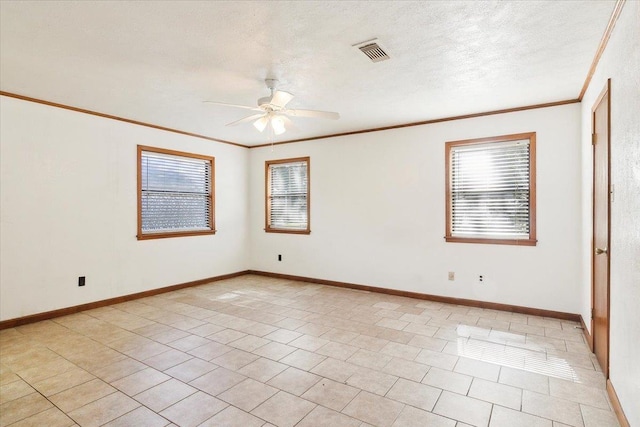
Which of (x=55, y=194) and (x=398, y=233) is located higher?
(x=55, y=194)

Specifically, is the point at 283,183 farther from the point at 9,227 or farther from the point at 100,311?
the point at 9,227

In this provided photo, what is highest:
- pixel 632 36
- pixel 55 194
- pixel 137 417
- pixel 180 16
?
pixel 180 16

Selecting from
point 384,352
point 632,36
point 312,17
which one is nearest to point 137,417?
point 384,352

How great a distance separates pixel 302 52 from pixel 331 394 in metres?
2.56

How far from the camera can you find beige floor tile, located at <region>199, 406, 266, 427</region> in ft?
6.89

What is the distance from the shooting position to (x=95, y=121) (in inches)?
178

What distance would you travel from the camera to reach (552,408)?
7.42 ft

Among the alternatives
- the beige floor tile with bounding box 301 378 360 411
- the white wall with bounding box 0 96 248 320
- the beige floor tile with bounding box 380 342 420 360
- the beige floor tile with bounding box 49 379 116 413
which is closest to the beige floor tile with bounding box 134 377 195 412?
the beige floor tile with bounding box 49 379 116 413

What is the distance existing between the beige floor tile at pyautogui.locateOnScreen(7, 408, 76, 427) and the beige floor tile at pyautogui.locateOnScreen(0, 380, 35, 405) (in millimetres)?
385

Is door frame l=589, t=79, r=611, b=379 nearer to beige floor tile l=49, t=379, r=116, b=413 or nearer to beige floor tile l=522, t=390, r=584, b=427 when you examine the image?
beige floor tile l=522, t=390, r=584, b=427

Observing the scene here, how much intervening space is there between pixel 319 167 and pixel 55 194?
3.68 metres

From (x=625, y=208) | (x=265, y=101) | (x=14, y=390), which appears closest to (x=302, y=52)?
(x=265, y=101)

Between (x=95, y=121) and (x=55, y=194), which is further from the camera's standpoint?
(x=95, y=121)

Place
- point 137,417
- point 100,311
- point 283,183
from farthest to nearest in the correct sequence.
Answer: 1. point 283,183
2. point 100,311
3. point 137,417
